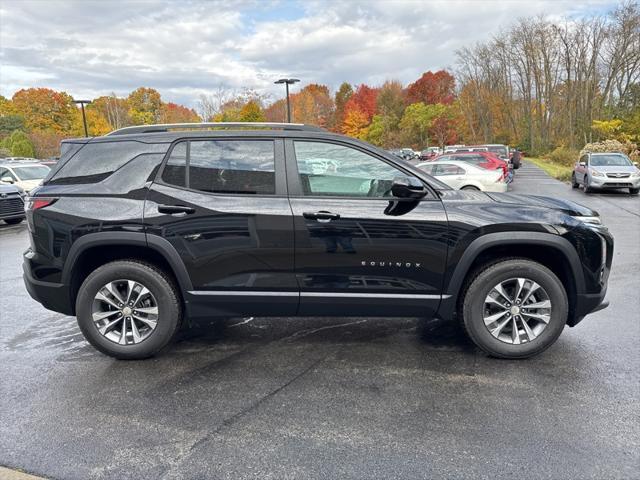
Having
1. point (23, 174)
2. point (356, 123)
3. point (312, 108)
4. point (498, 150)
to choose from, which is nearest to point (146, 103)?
point (312, 108)

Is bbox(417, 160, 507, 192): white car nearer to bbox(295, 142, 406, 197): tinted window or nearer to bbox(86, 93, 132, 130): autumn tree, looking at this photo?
bbox(295, 142, 406, 197): tinted window

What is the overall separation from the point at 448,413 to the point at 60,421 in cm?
246

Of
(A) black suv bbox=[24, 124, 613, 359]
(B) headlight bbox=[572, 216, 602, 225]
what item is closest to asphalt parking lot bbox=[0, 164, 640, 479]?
(A) black suv bbox=[24, 124, 613, 359]

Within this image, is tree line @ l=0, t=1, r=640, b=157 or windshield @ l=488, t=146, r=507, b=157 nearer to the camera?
windshield @ l=488, t=146, r=507, b=157

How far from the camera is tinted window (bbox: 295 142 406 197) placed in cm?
350

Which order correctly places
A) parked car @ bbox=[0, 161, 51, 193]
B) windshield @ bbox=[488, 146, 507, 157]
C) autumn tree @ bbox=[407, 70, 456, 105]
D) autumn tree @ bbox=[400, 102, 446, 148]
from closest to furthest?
parked car @ bbox=[0, 161, 51, 193] < windshield @ bbox=[488, 146, 507, 157] < autumn tree @ bbox=[400, 102, 446, 148] < autumn tree @ bbox=[407, 70, 456, 105]

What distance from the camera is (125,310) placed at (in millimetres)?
3600

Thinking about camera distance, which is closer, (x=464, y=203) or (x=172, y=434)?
(x=172, y=434)

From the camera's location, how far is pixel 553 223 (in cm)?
344

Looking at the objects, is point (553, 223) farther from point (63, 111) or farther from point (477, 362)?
point (63, 111)

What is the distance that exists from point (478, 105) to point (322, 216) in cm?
6399

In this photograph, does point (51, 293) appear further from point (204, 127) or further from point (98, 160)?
point (204, 127)

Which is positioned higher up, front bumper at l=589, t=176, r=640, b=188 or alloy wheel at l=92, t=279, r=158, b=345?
alloy wheel at l=92, t=279, r=158, b=345

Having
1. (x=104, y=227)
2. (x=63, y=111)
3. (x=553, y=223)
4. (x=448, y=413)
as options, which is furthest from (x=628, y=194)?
(x=63, y=111)
